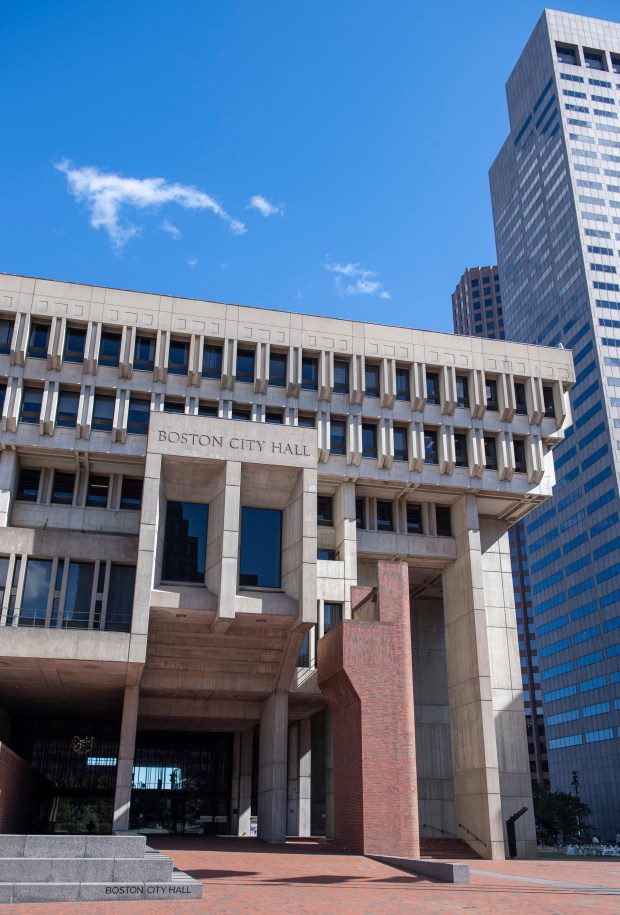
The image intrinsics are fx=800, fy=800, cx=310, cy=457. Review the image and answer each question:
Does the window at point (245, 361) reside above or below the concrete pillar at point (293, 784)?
above

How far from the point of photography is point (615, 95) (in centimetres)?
12669

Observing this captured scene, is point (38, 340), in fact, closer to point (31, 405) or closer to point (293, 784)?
point (31, 405)

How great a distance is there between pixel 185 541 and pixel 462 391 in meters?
18.6

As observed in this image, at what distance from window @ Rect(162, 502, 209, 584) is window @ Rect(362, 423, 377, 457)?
10.1m

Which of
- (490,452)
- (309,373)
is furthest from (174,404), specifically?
(490,452)

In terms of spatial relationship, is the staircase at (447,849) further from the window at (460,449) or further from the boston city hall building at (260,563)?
the window at (460,449)

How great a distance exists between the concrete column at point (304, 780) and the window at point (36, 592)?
721 inches

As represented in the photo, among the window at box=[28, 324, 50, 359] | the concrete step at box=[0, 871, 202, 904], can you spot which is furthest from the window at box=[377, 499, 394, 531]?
the concrete step at box=[0, 871, 202, 904]

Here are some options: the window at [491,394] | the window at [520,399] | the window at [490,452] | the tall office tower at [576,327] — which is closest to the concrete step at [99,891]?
the window at [490,452]

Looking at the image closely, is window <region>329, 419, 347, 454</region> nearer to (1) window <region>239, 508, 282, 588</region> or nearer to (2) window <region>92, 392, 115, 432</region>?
(1) window <region>239, 508, 282, 588</region>

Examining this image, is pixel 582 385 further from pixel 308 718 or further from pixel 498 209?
pixel 308 718

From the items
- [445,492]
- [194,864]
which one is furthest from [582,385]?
[194,864]

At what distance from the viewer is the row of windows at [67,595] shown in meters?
37.1

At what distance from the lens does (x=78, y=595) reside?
3797 centimetres
